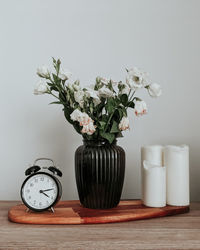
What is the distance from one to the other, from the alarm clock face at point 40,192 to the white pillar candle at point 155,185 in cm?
32

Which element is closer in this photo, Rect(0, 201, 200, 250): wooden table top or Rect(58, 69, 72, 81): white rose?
Rect(0, 201, 200, 250): wooden table top

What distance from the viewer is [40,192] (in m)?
1.13

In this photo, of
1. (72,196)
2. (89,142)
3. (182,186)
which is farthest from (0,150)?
(182,186)

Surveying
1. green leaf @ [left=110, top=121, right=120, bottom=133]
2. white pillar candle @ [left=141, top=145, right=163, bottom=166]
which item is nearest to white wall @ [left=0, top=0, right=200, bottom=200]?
white pillar candle @ [left=141, top=145, right=163, bottom=166]

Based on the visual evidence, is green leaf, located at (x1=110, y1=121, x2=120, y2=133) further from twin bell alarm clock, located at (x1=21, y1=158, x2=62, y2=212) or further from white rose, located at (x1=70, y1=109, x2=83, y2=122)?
twin bell alarm clock, located at (x1=21, y1=158, x2=62, y2=212)

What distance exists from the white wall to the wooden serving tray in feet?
0.90

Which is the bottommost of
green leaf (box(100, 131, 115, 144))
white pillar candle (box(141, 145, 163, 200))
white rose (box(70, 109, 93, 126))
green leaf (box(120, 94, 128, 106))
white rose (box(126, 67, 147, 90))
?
white pillar candle (box(141, 145, 163, 200))

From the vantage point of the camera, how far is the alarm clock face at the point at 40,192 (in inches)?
44.2

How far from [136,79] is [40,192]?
0.50 metres

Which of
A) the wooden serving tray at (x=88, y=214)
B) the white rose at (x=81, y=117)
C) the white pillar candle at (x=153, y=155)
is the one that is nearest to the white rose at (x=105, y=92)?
the white rose at (x=81, y=117)

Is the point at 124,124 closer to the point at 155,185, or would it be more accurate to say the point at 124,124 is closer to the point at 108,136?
the point at 108,136

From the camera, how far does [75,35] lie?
56.9 inches

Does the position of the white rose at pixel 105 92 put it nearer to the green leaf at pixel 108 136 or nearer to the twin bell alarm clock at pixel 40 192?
the green leaf at pixel 108 136

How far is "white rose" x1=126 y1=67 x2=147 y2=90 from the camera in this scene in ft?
3.54
